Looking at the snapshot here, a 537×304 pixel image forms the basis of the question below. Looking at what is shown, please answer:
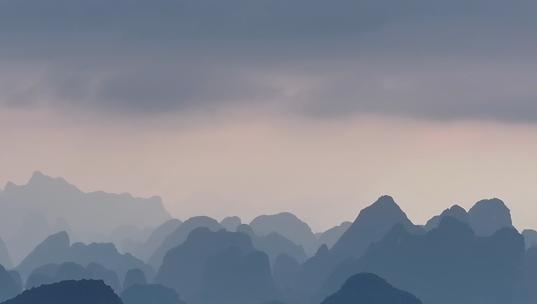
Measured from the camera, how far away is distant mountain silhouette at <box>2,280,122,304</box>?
7603 inches

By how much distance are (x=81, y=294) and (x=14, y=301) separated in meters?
8.53

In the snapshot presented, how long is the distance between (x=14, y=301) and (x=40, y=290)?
129 inches

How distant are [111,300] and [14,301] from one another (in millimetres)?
13128

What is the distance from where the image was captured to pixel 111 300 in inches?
7554

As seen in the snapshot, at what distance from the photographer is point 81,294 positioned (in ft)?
640

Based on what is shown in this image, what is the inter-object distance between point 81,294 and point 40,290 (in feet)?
18.2

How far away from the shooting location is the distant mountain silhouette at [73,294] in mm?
193125

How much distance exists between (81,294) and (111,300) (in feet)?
15.8

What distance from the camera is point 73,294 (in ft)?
642

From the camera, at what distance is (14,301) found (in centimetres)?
19850
